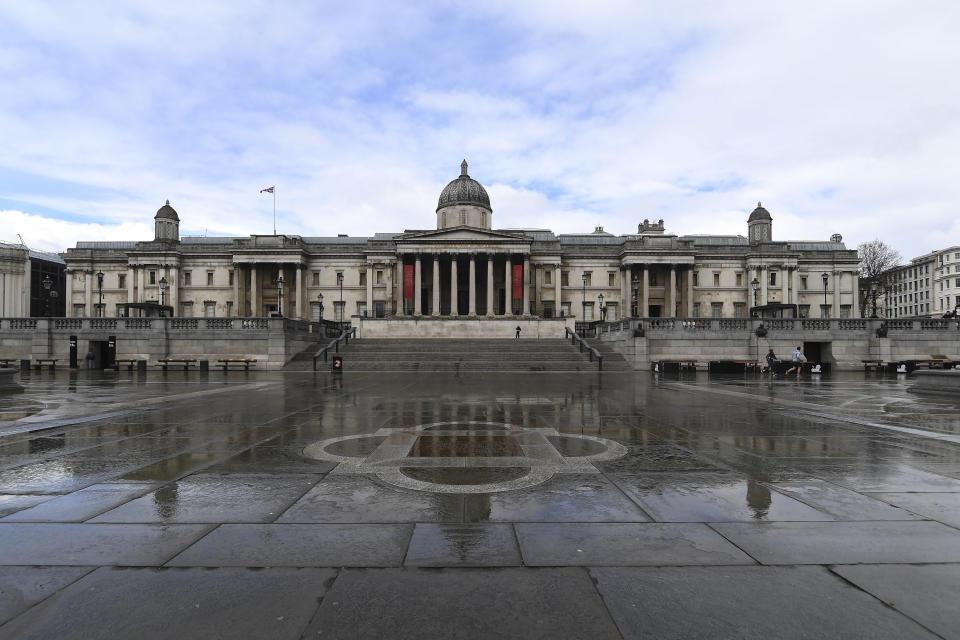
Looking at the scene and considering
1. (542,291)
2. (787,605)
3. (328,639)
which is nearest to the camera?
(328,639)

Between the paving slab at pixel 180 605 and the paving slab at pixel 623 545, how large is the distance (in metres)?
1.59

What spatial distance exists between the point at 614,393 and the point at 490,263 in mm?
49798

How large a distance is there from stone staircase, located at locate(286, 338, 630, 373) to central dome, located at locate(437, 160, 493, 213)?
32.8m

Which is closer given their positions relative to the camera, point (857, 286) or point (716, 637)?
A: point (716, 637)

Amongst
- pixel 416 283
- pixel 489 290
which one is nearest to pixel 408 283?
pixel 416 283

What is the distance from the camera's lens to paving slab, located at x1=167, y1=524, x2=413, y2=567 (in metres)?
3.81

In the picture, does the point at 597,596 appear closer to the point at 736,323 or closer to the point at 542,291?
the point at 736,323

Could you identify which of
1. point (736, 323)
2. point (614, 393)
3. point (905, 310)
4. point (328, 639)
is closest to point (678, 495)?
point (328, 639)

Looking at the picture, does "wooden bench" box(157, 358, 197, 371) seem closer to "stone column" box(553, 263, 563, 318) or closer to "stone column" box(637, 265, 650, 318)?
"stone column" box(553, 263, 563, 318)

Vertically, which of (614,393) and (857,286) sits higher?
(857,286)

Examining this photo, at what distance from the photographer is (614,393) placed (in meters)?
18.7

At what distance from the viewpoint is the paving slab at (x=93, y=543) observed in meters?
3.85

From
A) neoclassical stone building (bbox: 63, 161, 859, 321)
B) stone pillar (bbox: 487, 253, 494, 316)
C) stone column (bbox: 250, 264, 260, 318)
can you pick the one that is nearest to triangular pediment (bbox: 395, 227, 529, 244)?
stone pillar (bbox: 487, 253, 494, 316)

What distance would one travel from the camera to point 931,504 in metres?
5.24
